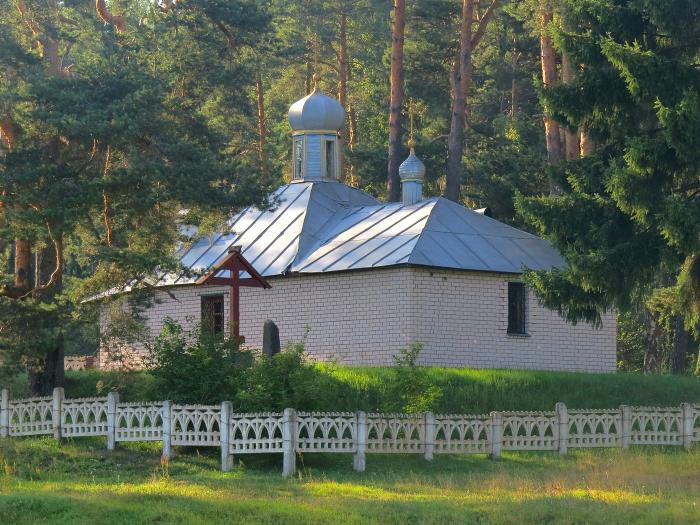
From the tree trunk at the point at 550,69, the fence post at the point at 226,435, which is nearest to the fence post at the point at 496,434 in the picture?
the fence post at the point at 226,435

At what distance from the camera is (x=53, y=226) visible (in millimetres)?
28000

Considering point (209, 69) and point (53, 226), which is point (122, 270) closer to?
point (53, 226)

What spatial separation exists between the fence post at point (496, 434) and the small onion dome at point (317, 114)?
16.3 m

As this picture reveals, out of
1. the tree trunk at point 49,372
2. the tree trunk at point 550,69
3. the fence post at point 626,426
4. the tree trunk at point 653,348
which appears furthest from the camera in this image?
the tree trunk at point 653,348

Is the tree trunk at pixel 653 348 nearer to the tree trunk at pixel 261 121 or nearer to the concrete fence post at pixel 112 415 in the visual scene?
the tree trunk at pixel 261 121

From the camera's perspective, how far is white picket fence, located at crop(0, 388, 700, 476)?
23.4 metres

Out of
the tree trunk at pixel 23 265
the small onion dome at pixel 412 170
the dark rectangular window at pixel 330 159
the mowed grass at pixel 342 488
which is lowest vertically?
the mowed grass at pixel 342 488

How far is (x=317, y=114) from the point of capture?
39.3 metres

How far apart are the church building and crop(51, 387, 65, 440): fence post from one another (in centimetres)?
503

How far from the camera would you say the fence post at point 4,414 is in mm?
26781

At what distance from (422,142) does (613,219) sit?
21306 millimetres

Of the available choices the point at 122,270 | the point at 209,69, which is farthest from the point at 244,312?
the point at 209,69

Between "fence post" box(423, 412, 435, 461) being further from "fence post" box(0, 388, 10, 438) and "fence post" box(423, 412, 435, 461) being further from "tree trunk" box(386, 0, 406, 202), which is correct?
"tree trunk" box(386, 0, 406, 202)

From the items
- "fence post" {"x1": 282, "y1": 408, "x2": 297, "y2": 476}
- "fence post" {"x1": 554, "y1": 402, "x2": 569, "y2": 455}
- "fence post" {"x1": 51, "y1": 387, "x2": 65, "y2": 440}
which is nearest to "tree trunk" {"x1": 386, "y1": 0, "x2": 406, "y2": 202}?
"fence post" {"x1": 554, "y1": 402, "x2": 569, "y2": 455}
